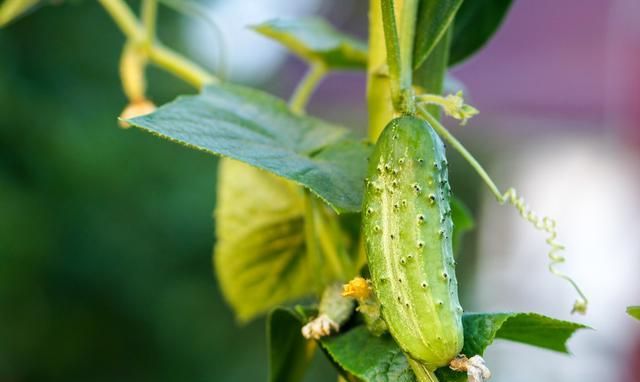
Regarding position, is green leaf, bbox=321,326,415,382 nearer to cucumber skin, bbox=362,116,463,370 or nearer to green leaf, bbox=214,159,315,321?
cucumber skin, bbox=362,116,463,370

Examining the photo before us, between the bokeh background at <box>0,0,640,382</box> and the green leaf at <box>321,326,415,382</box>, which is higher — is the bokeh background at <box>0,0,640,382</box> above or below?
below

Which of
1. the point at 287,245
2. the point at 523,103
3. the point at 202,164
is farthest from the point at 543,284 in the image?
the point at 287,245

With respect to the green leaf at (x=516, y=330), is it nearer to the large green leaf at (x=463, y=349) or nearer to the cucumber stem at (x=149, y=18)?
the large green leaf at (x=463, y=349)

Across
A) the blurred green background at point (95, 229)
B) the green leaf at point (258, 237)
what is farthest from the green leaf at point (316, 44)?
the blurred green background at point (95, 229)

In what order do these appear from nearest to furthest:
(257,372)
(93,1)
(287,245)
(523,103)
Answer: (287,245) < (93,1) < (257,372) < (523,103)

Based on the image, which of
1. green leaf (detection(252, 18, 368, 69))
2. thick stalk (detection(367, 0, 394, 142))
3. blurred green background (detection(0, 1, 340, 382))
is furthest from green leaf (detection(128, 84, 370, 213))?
blurred green background (detection(0, 1, 340, 382))

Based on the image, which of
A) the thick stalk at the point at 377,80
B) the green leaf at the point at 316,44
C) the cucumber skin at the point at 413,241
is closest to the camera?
the cucumber skin at the point at 413,241

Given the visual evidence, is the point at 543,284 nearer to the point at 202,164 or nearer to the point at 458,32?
the point at 202,164
